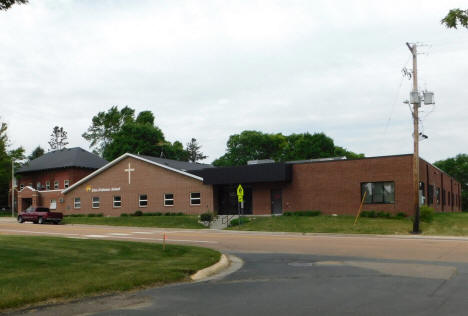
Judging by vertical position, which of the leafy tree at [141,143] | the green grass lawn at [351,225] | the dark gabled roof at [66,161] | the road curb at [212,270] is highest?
the leafy tree at [141,143]

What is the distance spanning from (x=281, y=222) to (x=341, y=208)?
5518 mm

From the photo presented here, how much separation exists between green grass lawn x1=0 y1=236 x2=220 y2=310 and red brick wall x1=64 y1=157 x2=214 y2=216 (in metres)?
26.9

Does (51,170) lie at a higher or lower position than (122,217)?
higher

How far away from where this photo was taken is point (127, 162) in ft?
161

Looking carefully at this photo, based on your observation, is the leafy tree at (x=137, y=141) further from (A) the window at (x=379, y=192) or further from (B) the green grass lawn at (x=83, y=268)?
(B) the green grass lawn at (x=83, y=268)

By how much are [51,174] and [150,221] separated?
98.7 feet

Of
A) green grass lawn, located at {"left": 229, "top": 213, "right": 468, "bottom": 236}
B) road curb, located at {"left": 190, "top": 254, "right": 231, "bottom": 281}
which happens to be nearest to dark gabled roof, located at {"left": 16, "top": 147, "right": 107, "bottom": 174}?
green grass lawn, located at {"left": 229, "top": 213, "right": 468, "bottom": 236}

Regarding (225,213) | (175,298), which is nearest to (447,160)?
(225,213)

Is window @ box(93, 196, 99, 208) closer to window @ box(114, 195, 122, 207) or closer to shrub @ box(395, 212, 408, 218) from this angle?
window @ box(114, 195, 122, 207)

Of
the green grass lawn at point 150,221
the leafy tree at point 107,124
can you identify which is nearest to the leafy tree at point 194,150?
the leafy tree at point 107,124

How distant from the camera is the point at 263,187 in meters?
40.9

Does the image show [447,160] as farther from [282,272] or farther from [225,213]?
[282,272]

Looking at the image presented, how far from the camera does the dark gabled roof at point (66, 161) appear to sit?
208 ft

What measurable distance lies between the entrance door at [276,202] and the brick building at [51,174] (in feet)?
99.5
